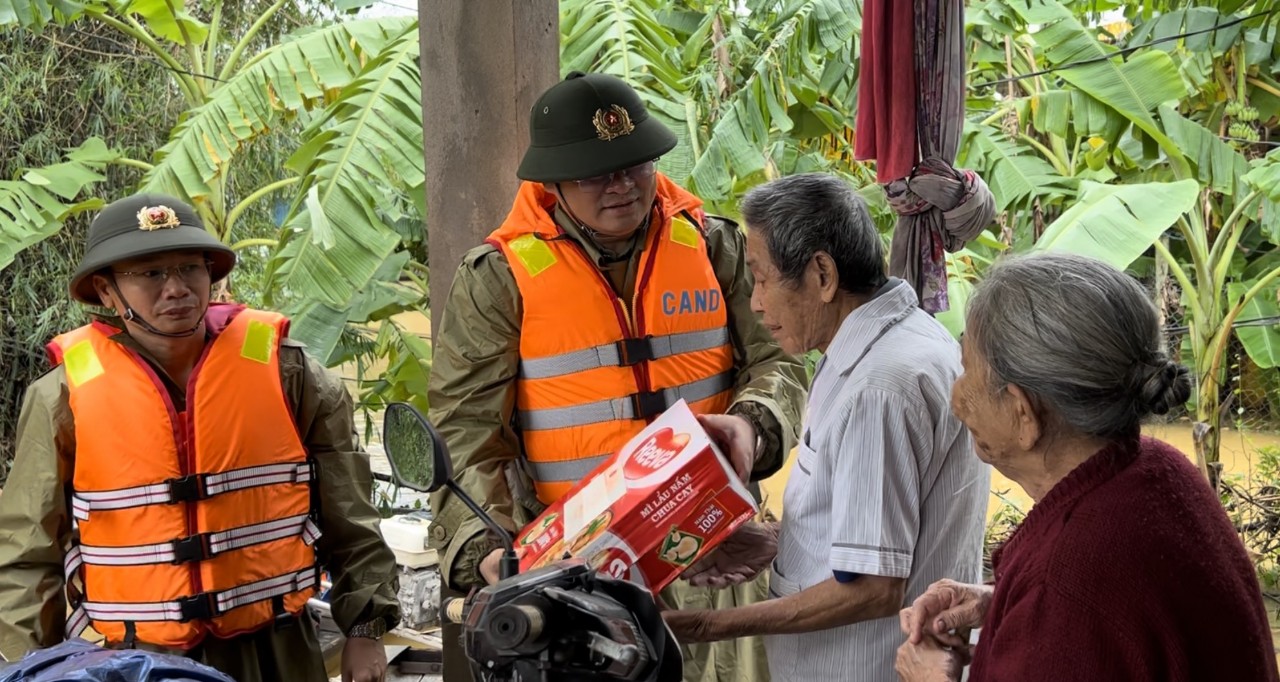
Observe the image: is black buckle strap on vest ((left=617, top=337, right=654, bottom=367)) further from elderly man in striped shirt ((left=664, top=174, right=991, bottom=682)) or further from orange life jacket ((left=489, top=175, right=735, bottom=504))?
elderly man in striped shirt ((left=664, top=174, right=991, bottom=682))

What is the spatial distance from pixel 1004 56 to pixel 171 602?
643 cm

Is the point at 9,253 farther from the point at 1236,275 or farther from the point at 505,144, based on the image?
the point at 1236,275

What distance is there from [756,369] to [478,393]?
71 centimetres

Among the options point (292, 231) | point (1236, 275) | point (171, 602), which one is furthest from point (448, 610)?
point (1236, 275)

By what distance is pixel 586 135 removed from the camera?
269 cm

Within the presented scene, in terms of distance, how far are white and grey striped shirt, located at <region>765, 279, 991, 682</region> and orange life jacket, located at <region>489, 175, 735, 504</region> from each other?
0.59m

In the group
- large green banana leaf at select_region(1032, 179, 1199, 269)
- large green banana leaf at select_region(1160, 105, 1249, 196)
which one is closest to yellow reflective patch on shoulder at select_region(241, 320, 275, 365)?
large green banana leaf at select_region(1032, 179, 1199, 269)

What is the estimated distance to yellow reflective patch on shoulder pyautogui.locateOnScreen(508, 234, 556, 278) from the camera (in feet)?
9.20

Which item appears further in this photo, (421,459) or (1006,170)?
(1006,170)

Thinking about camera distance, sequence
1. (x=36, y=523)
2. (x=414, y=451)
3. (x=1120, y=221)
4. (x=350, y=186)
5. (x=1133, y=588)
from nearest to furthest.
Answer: (x=1133, y=588) < (x=414, y=451) < (x=36, y=523) < (x=350, y=186) < (x=1120, y=221)

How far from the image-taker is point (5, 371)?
8648 mm

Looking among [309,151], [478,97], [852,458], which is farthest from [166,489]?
[309,151]

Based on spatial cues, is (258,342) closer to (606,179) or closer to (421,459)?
(606,179)

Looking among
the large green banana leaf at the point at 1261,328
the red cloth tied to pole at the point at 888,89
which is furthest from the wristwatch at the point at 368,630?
the large green banana leaf at the point at 1261,328
